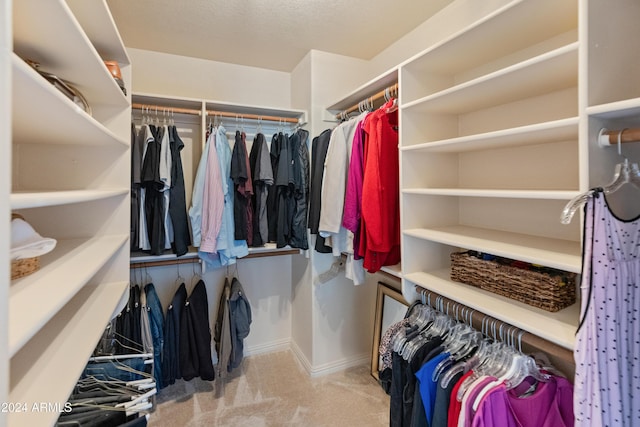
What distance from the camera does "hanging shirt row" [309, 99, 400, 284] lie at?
1687mm

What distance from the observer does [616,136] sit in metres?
0.91

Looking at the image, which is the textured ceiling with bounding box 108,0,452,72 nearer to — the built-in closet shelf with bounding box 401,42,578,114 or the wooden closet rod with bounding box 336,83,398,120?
the wooden closet rod with bounding box 336,83,398,120

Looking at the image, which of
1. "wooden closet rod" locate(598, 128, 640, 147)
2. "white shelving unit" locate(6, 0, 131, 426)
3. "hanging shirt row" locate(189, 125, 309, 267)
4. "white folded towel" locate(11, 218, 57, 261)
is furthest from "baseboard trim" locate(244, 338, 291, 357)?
"wooden closet rod" locate(598, 128, 640, 147)

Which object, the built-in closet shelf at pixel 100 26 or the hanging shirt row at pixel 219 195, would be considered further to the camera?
the hanging shirt row at pixel 219 195

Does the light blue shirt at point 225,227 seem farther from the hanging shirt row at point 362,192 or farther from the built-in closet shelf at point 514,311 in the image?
the built-in closet shelf at point 514,311

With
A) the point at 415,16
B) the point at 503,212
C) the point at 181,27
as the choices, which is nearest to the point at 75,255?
the point at 181,27

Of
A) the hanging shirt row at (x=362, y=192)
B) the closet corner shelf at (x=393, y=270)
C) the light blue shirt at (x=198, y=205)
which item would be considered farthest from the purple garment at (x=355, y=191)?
the light blue shirt at (x=198, y=205)

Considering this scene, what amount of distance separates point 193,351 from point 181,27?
2.25 metres

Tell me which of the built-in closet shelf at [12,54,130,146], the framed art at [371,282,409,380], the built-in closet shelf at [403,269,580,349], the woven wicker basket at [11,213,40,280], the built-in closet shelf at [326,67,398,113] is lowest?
the framed art at [371,282,409,380]

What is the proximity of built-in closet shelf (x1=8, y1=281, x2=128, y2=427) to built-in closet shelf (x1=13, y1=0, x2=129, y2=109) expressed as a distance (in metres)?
0.71

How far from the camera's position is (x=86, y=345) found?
3.32 feet

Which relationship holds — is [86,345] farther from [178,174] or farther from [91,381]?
[178,174]

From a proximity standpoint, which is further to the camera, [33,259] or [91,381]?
[91,381]

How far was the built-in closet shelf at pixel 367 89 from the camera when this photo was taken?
175 cm
